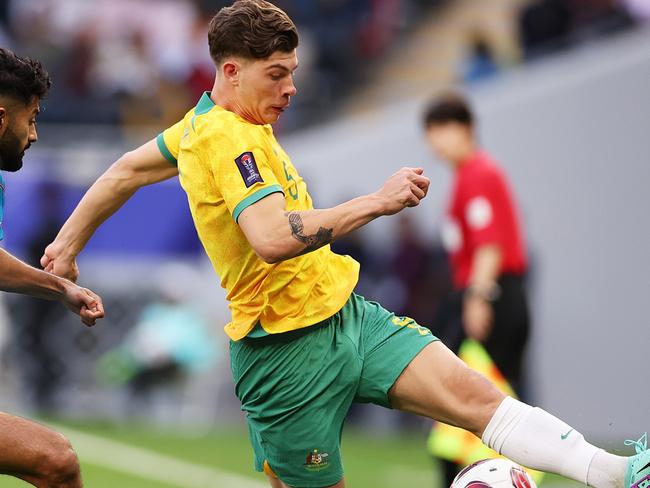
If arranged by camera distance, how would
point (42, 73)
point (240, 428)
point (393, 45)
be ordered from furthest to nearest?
point (393, 45)
point (240, 428)
point (42, 73)

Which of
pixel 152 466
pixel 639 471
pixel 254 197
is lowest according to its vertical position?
pixel 152 466

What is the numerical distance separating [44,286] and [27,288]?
71mm

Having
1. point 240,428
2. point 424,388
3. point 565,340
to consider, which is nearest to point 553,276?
point 565,340

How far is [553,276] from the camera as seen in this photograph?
12.7 meters

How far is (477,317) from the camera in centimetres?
796

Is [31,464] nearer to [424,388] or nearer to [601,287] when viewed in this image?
[424,388]

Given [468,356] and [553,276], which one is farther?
[553,276]

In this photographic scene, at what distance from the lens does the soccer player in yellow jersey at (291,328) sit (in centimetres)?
502

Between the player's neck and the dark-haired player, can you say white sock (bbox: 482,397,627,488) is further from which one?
the dark-haired player

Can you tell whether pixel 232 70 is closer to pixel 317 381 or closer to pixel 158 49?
pixel 317 381

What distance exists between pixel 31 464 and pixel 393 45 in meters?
14.0

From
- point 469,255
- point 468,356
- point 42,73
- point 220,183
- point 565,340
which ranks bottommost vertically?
point 565,340

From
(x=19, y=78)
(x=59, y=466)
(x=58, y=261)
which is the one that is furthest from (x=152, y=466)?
(x=19, y=78)

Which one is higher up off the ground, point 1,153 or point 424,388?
point 1,153
